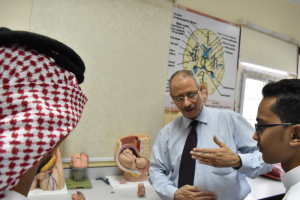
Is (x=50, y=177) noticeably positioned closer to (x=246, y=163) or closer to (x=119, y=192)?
(x=119, y=192)

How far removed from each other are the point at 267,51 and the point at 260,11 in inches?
27.3

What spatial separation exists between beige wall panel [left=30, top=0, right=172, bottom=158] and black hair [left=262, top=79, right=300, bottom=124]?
1623mm

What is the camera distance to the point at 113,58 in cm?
231

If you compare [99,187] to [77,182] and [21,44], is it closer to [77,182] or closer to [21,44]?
[77,182]

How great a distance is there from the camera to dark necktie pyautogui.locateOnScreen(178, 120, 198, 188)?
1507mm

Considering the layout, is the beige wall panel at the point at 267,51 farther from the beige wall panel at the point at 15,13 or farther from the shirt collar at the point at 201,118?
the beige wall panel at the point at 15,13

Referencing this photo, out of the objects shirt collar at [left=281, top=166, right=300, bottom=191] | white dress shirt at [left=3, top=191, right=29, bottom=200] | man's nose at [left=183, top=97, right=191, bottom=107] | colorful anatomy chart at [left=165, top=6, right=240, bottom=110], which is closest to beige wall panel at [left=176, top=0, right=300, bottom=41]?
colorful anatomy chart at [left=165, top=6, right=240, bottom=110]

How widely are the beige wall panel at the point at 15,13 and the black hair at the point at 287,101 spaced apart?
2.11 metres

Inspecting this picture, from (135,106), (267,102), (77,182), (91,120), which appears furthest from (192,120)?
(77,182)

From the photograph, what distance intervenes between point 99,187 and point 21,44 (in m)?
A: 1.70

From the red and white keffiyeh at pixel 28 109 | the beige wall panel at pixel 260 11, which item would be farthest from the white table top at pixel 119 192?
the beige wall panel at pixel 260 11

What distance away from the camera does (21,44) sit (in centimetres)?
63

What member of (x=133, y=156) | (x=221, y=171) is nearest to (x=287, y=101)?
(x=221, y=171)

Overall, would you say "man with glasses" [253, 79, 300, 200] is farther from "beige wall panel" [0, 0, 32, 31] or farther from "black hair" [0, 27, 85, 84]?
"beige wall panel" [0, 0, 32, 31]
